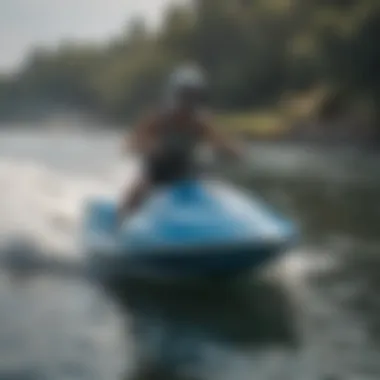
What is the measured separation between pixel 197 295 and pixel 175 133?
0.91 feet

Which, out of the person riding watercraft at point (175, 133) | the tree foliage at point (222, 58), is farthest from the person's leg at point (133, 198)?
the tree foliage at point (222, 58)

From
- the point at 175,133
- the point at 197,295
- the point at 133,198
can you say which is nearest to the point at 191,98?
the point at 175,133

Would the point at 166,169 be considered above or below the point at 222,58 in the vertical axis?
below

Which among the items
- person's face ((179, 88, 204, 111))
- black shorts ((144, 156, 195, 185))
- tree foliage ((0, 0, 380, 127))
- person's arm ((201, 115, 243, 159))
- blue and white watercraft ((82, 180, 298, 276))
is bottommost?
blue and white watercraft ((82, 180, 298, 276))

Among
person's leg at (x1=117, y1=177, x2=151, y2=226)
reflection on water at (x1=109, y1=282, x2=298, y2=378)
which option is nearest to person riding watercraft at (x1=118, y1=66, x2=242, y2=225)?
person's leg at (x1=117, y1=177, x2=151, y2=226)

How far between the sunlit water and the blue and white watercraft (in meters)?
0.03

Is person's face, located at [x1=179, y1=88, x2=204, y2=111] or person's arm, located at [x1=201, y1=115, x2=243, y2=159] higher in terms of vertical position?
person's face, located at [x1=179, y1=88, x2=204, y2=111]

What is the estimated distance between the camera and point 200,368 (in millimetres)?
1423

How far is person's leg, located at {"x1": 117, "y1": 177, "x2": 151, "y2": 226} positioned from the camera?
1548mm

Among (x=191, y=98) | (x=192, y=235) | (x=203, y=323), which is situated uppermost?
(x=191, y=98)

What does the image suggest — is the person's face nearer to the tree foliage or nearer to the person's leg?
the tree foliage

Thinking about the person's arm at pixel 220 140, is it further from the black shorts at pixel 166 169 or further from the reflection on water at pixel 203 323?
the reflection on water at pixel 203 323

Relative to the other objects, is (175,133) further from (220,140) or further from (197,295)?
(197,295)

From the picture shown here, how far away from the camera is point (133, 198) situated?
61.6 inches
